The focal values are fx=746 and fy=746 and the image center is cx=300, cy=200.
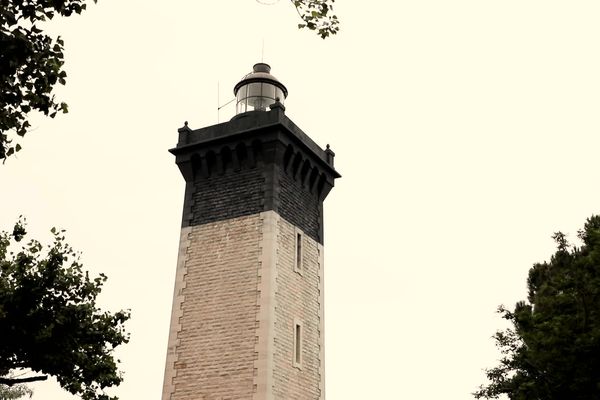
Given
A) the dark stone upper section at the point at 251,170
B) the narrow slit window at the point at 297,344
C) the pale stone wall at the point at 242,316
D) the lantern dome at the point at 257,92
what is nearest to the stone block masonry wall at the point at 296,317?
the pale stone wall at the point at 242,316

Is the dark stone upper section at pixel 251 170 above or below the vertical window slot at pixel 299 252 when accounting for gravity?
above

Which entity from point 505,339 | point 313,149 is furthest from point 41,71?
point 313,149

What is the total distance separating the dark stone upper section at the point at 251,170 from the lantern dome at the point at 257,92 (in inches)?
78.6

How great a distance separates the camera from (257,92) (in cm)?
3114

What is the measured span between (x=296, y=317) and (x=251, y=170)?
18.2 ft

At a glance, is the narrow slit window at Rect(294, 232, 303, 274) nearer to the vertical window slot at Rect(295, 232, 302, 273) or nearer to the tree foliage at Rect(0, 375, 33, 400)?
the vertical window slot at Rect(295, 232, 302, 273)

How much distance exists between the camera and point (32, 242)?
19875 millimetres

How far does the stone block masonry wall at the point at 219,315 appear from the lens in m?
24.1

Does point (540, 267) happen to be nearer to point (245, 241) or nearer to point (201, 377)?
point (245, 241)

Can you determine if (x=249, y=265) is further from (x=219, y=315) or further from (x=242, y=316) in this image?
(x=219, y=315)

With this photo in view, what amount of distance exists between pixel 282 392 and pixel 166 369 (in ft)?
13.6

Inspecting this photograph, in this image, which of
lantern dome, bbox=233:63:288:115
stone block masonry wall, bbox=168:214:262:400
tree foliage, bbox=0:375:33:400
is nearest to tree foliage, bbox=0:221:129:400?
stone block masonry wall, bbox=168:214:262:400

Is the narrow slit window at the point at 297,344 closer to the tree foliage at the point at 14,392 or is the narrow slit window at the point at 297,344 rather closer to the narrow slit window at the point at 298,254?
the narrow slit window at the point at 298,254

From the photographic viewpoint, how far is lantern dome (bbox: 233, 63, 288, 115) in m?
31.0
